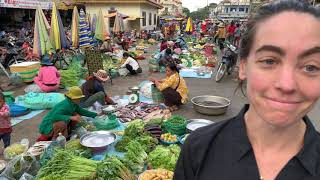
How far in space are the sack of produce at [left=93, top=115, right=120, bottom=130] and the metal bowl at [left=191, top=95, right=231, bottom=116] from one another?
82.4 inches

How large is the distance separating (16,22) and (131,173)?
21.0m

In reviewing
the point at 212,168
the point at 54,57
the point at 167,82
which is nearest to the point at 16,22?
the point at 54,57

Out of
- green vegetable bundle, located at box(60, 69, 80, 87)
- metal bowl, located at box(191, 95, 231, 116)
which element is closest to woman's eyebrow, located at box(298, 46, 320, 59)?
metal bowl, located at box(191, 95, 231, 116)

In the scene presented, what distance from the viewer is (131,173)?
3729mm

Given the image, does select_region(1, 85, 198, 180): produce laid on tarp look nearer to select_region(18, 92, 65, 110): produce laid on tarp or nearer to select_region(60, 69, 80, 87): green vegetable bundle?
select_region(18, 92, 65, 110): produce laid on tarp

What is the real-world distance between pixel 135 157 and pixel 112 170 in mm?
752

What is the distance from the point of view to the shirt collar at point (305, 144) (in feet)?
3.35

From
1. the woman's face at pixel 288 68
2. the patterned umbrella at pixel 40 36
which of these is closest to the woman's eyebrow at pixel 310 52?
the woman's face at pixel 288 68

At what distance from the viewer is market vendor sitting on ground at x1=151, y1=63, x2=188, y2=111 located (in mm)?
6934

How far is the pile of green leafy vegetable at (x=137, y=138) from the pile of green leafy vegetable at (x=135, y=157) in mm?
197

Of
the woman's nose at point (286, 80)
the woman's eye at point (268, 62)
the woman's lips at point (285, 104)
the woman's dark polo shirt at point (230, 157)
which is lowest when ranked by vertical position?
the woman's dark polo shirt at point (230, 157)

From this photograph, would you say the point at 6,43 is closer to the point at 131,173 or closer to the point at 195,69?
the point at 195,69

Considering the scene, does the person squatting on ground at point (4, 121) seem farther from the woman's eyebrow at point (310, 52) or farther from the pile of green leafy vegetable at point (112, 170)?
the woman's eyebrow at point (310, 52)

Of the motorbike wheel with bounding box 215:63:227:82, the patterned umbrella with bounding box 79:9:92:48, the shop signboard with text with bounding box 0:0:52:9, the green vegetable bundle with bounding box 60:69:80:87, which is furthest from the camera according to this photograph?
the shop signboard with text with bounding box 0:0:52:9
